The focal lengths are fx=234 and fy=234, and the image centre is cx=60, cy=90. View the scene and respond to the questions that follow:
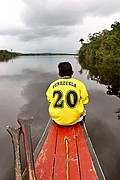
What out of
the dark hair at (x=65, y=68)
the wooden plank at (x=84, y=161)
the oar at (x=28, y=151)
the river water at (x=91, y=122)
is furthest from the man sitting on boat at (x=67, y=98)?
the river water at (x=91, y=122)

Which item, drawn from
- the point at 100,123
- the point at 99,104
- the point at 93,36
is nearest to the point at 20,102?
the point at 99,104

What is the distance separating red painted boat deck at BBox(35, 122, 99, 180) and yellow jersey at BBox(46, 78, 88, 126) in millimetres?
247

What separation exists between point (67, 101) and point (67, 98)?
0.05 meters

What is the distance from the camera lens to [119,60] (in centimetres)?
2908

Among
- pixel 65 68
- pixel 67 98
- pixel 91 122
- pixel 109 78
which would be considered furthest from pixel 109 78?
pixel 67 98

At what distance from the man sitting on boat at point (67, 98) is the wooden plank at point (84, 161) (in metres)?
A: 0.36

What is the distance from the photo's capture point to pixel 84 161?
137 inches

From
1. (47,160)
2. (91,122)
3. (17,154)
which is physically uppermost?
(17,154)

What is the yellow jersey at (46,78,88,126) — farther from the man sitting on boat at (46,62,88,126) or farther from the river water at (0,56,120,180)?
the river water at (0,56,120,180)

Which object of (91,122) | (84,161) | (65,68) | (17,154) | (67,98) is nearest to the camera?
(17,154)

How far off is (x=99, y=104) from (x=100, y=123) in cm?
264

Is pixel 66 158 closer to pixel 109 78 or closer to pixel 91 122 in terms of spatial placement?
pixel 91 122

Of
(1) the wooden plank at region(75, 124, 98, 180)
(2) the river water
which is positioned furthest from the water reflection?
(1) the wooden plank at region(75, 124, 98, 180)

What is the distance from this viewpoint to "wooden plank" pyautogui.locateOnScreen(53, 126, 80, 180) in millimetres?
3215
